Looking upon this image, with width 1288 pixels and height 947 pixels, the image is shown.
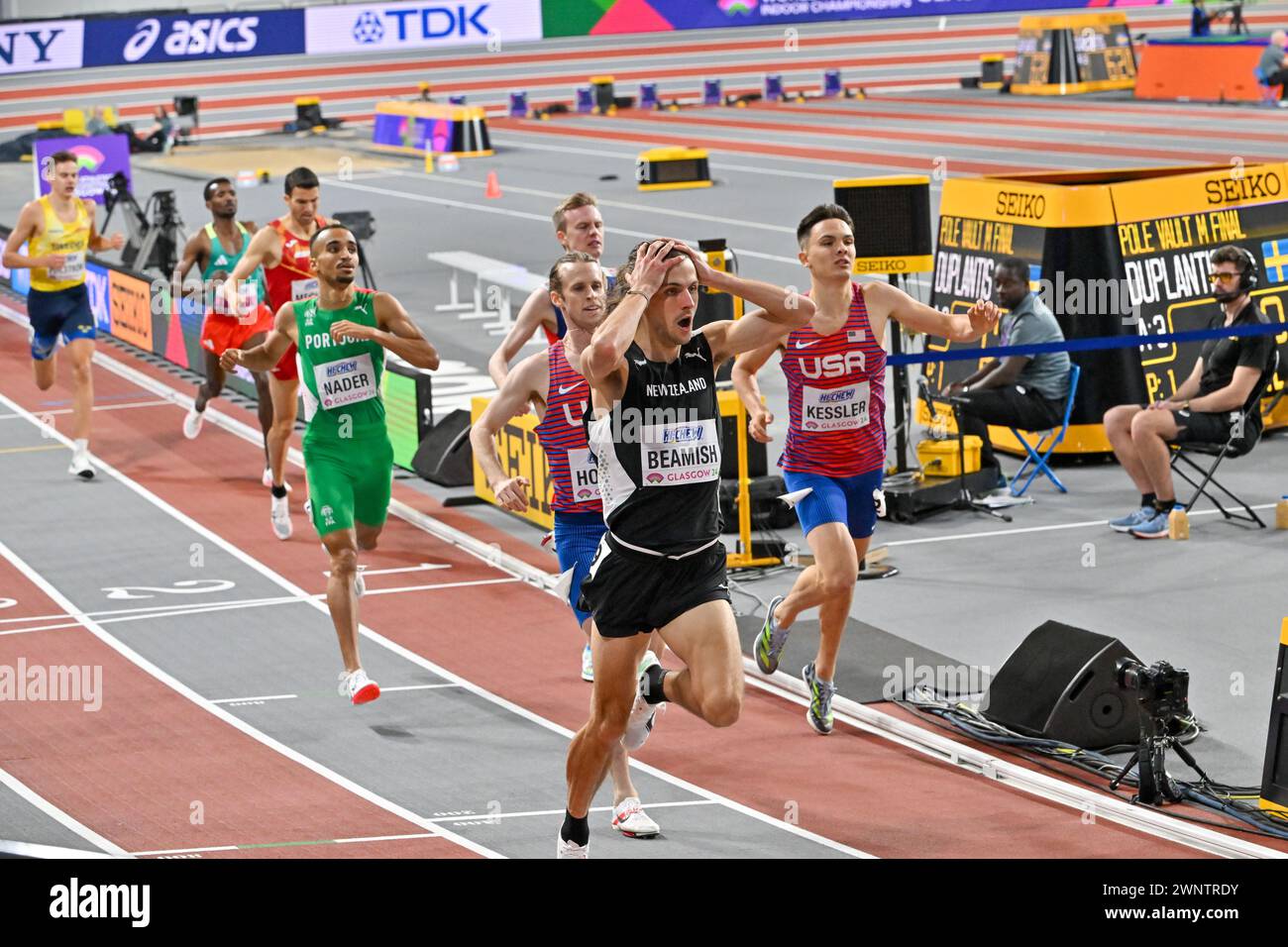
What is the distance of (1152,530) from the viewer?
13148mm

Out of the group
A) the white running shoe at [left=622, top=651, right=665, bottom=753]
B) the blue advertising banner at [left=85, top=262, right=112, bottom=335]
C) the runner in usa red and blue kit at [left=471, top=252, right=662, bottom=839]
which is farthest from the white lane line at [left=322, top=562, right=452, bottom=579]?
the blue advertising banner at [left=85, top=262, right=112, bottom=335]

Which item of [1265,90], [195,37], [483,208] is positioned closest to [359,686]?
[483,208]

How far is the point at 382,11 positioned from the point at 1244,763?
40.2 meters

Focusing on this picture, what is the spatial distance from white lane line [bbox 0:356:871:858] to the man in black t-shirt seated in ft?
13.2

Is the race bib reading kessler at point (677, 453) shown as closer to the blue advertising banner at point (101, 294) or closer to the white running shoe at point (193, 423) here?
the white running shoe at point (193, 423)

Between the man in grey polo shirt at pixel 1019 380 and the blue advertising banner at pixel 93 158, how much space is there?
54.7 ft

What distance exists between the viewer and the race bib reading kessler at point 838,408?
31.7 ft

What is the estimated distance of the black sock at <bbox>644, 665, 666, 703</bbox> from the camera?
785cm

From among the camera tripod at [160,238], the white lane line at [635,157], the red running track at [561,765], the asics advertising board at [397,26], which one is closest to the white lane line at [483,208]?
the white lane line at [635,157]

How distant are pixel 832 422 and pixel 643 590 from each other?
8.21ft

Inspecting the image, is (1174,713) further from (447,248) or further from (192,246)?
(447,248)

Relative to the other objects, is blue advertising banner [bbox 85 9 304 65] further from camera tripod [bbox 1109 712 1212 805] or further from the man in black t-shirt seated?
camera tripod [bbox 1109 712 1212 805]

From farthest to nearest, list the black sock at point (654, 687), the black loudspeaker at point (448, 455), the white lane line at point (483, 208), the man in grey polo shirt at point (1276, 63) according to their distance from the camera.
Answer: the man in grey polo shirt at point (1276, 63)
the white lane line at point (483, 208)
the black loudspeaker at point (448, 455)
the black sock at point (654, 687)

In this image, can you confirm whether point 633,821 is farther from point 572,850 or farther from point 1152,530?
point 1152,530
